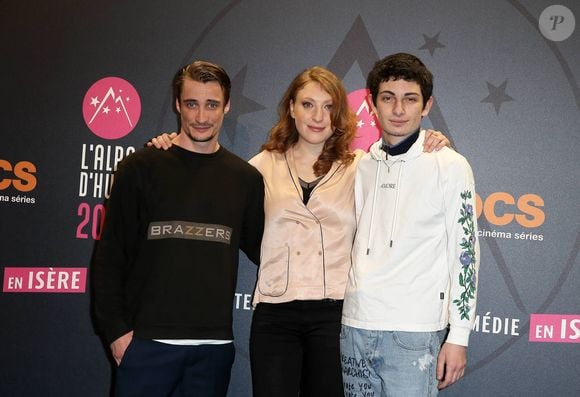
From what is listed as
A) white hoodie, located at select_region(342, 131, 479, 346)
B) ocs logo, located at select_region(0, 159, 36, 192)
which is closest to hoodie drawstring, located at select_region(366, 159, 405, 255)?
white hoodie, located at select_region(342, 131, 479, 346)

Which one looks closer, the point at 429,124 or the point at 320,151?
the point at 320,151

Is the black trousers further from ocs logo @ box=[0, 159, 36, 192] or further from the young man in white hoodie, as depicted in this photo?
ocs logo @ box=[0, 159, 36, 192]

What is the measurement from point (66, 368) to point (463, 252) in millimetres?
2127

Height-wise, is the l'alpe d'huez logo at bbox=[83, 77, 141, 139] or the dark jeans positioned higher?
the l'alpe d'huez logo at bbox=[83, 77, 141, 139]

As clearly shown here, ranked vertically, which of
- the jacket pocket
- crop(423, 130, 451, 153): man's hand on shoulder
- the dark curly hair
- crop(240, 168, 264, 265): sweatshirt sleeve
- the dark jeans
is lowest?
the dark jeans

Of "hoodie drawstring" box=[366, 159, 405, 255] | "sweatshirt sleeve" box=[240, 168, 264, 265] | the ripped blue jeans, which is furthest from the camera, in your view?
"sweatshirt sleeve" box=[240, 168, 264, 265]

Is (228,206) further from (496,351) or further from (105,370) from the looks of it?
(496,351)

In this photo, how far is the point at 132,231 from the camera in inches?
82.4

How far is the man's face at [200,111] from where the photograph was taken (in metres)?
2.15

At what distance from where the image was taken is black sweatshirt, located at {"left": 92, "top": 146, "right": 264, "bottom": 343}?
6.64 ft

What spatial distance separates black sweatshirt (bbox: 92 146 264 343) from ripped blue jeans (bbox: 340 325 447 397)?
52 cm

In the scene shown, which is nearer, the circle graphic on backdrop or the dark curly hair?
the dark curly hair

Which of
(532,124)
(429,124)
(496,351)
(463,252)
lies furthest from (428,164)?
(496,351)

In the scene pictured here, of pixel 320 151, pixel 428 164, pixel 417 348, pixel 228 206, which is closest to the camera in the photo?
pixel 417 348
